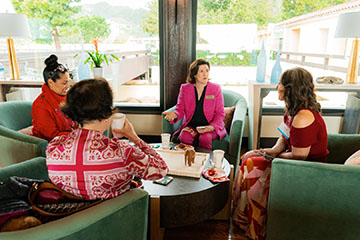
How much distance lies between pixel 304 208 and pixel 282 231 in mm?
212

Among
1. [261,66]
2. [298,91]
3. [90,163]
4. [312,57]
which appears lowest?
[90,163]

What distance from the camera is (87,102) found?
106cm

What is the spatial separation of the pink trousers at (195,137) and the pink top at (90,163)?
153 centimetres

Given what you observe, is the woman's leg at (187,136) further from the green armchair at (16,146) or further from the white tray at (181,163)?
the green armchair at (16,146)

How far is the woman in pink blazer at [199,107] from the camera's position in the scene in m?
2.70

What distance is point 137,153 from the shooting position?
1.16 meters

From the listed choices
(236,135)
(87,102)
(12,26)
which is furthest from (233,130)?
(12,26)

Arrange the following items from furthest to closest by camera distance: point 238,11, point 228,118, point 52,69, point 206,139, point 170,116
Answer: point 238,11 → point 228,118 → point 170,116 → point 206,139 → point 52,69

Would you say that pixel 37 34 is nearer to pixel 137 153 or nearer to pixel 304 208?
pixel 137 153

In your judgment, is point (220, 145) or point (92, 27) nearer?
point (220, 145)

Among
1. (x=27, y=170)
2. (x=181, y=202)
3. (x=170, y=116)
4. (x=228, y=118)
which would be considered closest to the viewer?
(x=27, y=170)

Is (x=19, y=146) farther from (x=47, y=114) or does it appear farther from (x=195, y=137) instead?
(x=195, y=137)

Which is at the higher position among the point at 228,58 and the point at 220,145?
the point at 228,58

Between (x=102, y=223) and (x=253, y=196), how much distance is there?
1.13 metres
